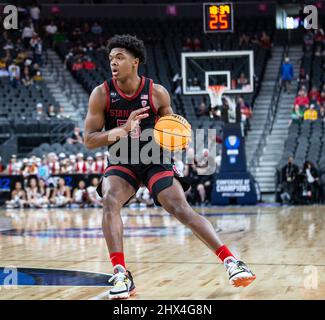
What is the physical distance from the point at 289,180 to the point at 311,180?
0.56m

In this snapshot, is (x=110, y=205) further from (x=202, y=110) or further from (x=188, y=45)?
(x=188, y=45)

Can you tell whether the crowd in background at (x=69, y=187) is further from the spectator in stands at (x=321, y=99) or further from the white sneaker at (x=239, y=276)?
the white sneaker at (x=239, y=276)

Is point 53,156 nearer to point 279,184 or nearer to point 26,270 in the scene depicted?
point 279,184

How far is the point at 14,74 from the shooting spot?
2675 cm

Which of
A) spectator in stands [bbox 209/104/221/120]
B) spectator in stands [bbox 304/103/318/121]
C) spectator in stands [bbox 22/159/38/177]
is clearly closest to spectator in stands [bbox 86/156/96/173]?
spectator in stands [bbox 22/159/38/177]

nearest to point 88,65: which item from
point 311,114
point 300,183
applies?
point 311,114

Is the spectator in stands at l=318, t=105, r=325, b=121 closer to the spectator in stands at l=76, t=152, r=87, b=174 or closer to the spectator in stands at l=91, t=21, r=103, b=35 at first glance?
the spectator in stands at l=76, t=152, r=87, b=174

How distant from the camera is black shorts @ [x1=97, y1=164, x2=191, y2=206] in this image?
626 centimetres

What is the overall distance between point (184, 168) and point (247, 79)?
2996 mm

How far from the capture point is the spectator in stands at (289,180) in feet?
65.1

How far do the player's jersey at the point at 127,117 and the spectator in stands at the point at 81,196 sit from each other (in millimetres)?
14539
